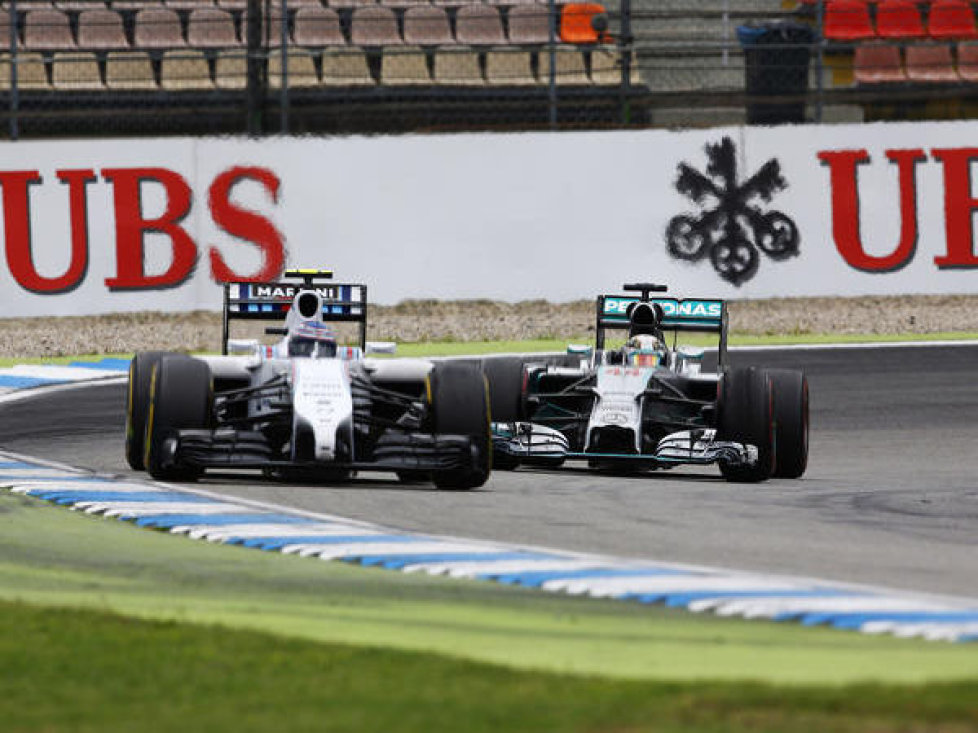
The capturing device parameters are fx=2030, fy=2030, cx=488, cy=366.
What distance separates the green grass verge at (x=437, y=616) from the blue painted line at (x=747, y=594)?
171mm

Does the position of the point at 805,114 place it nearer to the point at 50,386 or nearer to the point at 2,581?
the point at 50,386

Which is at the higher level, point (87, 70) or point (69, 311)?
point (87, 70)

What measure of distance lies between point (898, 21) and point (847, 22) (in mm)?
1005

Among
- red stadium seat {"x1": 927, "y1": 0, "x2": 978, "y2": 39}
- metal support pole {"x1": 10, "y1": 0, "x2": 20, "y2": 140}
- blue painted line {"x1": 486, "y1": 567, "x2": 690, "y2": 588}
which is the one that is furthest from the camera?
red stadium seat {"x1": 927, "y1": 0, "x2": 978, "y2": 39}

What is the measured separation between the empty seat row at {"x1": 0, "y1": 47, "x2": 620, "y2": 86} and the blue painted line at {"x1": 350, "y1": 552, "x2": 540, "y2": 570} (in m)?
14.7

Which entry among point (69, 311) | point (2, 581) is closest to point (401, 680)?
point (2, 581)

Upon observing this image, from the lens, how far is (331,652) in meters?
6.53

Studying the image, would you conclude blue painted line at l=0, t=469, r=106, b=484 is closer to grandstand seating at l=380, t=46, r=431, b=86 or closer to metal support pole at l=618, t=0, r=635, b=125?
metal support pole at l=618, t=0, r=635, b=125

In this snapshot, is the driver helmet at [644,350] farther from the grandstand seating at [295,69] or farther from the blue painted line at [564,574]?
the grandstand seating at [295,69]

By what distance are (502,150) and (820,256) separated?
3.68m

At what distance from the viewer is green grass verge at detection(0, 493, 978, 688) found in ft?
20.6

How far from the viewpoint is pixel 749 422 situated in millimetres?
13156

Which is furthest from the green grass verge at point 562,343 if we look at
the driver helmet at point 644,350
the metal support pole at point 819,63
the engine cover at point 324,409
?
the engine cover at point 324,409

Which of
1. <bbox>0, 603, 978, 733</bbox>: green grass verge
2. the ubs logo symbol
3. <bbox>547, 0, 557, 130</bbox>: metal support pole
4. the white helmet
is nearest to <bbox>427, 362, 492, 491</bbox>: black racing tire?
the white helmet
